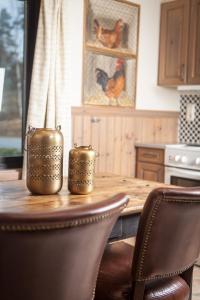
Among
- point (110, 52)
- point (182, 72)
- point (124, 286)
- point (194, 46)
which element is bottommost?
point (124, 286)

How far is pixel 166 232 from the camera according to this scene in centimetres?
131

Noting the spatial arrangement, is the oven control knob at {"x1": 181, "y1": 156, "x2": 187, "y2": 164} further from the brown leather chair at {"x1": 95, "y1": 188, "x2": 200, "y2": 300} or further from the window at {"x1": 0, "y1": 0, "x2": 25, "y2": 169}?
the brown leather chair at {"x1": 95, "y1": 188, "x2": 200, "y2": 300}

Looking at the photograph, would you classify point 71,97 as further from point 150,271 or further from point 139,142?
point 150,271

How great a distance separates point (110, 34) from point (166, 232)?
269 cm

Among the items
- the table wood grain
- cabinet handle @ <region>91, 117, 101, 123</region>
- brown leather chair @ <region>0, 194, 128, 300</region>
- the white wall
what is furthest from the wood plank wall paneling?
brown leather chair @ <region>0, 194, 128, 300</region>

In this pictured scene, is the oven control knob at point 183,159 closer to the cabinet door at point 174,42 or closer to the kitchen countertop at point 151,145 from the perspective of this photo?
the kitchen countertop at point 151,145

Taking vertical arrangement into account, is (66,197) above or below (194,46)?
below

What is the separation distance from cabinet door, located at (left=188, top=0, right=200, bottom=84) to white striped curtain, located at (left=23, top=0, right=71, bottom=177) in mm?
1283

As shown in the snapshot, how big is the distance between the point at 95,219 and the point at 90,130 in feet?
8.44

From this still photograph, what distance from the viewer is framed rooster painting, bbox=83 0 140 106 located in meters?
3.49

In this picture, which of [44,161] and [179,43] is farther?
[179,43]

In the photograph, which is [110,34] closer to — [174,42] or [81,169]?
[174,42]

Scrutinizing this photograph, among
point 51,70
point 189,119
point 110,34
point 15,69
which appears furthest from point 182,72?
point 15,69

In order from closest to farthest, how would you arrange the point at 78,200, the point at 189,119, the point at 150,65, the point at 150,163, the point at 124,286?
1. the point at 124,286
2. the point at 78,200
3. the point at 150,163
4. the point at 150,65
5. the point at 189,119
